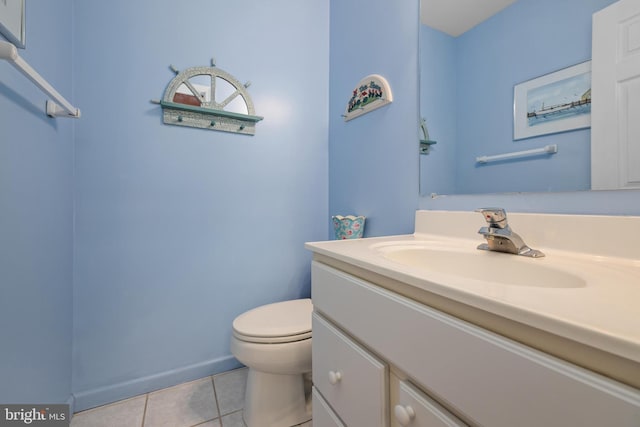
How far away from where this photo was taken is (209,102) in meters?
1.31

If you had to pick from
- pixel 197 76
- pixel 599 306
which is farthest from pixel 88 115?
pixel 599 306

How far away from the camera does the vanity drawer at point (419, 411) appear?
391mm

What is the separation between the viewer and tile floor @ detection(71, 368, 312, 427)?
1.04 meters

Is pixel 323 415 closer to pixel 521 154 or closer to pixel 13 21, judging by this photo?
pixel 521 154

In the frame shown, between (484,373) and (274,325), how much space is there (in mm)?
816

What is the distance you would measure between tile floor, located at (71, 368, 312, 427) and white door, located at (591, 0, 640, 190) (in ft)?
4.31

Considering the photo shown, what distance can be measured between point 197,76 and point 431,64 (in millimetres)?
1101

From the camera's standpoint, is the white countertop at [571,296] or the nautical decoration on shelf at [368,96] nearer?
the white countertop at [571,296]

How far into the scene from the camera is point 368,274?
575mm

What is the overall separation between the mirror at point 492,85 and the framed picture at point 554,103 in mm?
15

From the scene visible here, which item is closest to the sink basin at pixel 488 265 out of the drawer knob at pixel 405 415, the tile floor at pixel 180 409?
the drawer knob at pixel 405 415

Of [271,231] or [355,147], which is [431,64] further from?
[271,231]

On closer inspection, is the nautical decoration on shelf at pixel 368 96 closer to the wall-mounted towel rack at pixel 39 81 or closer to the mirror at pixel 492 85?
the mirror at pixel 492 85

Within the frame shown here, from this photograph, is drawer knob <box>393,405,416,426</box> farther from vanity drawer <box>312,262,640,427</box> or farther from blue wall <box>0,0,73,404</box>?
blue wall <box>0,0,73,404</box>
